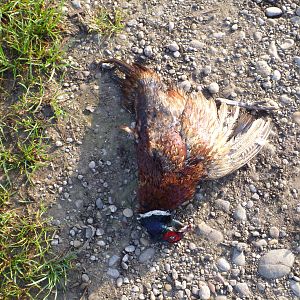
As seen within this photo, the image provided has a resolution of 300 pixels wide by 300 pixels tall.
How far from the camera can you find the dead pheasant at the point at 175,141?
15.3 feet

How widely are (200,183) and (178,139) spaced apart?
818mm

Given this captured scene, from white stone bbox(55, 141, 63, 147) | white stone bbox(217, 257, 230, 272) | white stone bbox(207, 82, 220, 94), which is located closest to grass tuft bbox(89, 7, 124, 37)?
white stone bbox(207, 82, 220, 94)

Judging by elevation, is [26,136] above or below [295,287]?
above

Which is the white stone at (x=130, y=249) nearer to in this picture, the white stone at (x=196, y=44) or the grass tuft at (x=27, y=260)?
the grass tuft at (x=27, y=260)

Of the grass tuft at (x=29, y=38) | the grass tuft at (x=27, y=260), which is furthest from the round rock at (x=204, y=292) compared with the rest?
the grass tuft at (x=29, y=38)

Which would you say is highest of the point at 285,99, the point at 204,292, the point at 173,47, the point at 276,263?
the point at 173,47

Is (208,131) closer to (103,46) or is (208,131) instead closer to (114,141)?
(114,141)

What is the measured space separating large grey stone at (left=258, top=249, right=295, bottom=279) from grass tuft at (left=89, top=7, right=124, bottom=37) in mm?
2891

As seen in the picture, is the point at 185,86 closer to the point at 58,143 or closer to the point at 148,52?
the point at 148,52

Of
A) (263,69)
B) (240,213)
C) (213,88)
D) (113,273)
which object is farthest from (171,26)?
(113,273)

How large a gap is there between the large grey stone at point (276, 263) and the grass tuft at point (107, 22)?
2891mm

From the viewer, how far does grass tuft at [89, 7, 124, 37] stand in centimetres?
548

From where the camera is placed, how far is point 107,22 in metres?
5.54

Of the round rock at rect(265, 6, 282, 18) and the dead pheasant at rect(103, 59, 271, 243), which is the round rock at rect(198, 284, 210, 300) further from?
the round rock at rect(265, 6, 282, 18)
